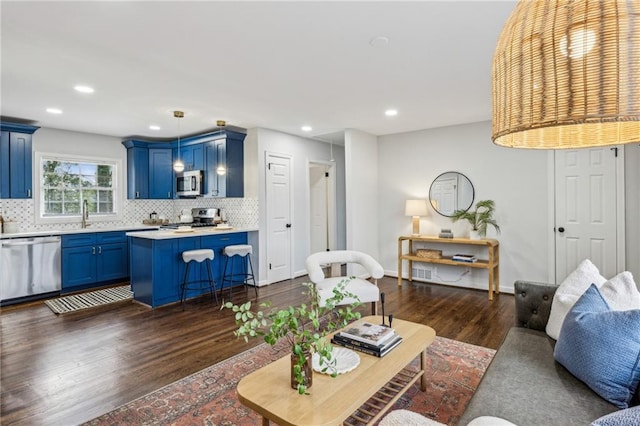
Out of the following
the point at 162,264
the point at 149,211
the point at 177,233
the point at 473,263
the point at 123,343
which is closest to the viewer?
the point at 123,343

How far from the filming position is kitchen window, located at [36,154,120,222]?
5.29 meters

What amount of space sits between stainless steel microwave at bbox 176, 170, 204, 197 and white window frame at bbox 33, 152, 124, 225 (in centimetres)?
104

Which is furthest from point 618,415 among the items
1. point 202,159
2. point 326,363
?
point 202,159

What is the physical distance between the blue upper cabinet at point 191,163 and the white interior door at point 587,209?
14.9 ft

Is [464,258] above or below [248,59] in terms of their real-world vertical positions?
below

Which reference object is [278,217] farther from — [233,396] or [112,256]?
[233,396]

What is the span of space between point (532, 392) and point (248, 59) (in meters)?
2.87

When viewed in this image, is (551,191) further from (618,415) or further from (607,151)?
(618,415)

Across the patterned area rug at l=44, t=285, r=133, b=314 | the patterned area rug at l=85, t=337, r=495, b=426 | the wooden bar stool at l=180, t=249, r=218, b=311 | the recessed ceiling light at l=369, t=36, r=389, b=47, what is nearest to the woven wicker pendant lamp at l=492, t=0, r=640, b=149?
the recessed ceiling light at l=369, t=36, r=389, b=47

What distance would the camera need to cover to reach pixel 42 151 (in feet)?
17.0

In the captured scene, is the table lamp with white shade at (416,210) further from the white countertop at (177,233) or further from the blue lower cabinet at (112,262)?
the blue lower cabinet at (112,262)

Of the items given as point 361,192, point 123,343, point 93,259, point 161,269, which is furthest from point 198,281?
point 361,192

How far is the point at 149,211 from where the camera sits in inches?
254

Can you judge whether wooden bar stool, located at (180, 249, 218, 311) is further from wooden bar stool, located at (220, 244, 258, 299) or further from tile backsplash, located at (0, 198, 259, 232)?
tile backsplash, located at (0, 198, 259, 232)
